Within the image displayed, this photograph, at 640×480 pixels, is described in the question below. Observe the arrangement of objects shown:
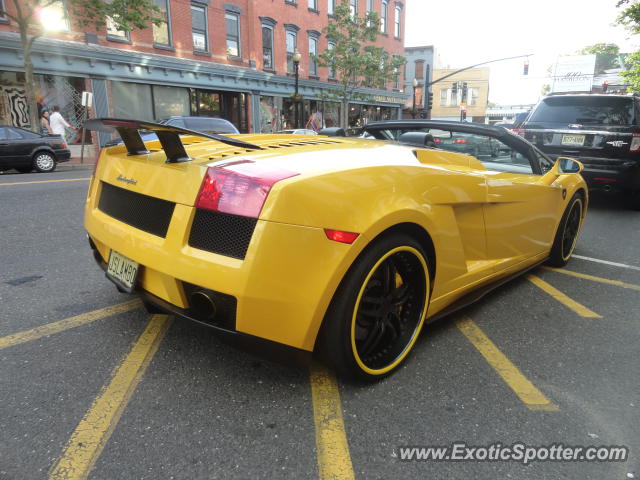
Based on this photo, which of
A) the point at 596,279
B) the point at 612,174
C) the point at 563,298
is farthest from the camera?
the point at 612,174

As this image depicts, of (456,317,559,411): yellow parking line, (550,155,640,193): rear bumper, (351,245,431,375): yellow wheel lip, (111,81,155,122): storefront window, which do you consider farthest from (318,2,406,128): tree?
(351,245,431,375): yellow wheel lip

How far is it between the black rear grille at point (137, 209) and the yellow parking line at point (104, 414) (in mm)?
724

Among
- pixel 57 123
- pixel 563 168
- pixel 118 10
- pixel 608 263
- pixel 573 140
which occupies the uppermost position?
pixel 118 10

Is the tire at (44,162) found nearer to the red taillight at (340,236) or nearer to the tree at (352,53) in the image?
the red taillight at (340,236)

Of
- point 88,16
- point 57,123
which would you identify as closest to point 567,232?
point 88,16

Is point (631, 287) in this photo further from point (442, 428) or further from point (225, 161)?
point (225, 161)

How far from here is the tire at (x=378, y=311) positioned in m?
1.91

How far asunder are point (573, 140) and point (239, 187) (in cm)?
693

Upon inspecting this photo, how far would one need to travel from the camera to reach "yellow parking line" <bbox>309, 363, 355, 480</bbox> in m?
1.65

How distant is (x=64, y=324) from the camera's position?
271cm

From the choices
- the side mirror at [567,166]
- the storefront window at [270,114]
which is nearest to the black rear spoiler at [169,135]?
the side mirror at [567,166]

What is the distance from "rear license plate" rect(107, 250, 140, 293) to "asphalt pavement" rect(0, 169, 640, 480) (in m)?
0.42

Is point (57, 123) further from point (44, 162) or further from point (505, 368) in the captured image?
point (505, 368)

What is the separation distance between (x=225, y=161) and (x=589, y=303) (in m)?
2.97
